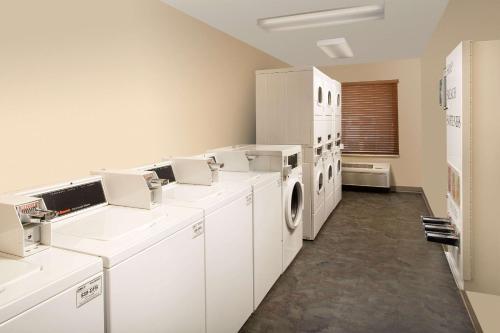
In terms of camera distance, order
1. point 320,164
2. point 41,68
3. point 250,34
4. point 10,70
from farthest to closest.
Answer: point 320,164, point 250,34, point 41,68, point 10,70

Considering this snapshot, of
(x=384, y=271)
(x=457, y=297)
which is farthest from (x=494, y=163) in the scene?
(x=384, y=271)

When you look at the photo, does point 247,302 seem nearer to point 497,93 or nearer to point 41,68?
point 41,68

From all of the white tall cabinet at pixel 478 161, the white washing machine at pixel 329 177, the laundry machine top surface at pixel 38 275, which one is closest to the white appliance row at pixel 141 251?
the laundry machine top surface at pixel 38 275

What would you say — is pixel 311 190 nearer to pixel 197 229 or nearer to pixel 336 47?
pixel 336 47

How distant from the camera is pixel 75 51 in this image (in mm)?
2062

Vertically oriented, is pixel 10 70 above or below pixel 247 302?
above

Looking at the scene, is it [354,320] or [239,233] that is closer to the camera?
[239,233]

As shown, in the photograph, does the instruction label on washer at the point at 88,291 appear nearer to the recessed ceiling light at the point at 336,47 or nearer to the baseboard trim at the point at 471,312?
the baseboard trim at the point at 471,312

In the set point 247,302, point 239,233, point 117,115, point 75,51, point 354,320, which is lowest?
point 354,320

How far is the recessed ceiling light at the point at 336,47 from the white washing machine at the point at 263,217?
2.25 metres

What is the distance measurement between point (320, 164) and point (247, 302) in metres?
2.26

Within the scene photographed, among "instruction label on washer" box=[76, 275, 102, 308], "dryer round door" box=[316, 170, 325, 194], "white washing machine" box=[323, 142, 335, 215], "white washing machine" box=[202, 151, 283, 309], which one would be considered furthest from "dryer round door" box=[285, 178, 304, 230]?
"instruction label on washer" box=[76, 275, 102, 308]

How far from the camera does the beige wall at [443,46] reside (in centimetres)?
273

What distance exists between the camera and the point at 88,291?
3.77ft
